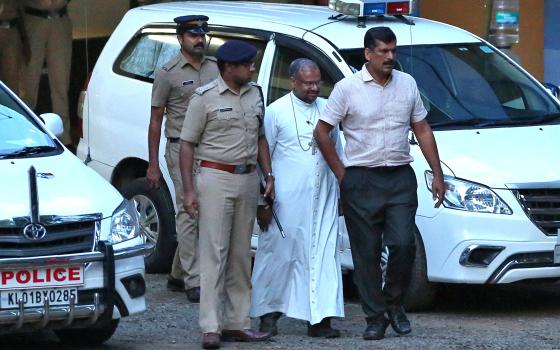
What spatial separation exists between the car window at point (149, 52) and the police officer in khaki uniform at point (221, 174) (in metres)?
2.21

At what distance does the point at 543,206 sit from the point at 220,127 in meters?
2.23

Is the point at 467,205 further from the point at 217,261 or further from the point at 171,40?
the point at 171,40

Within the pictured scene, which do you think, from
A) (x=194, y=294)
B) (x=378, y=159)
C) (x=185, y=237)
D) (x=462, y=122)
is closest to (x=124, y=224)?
(x=378, y=159)

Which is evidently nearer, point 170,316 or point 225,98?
point 225,98

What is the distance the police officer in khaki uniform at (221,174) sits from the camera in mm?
8211

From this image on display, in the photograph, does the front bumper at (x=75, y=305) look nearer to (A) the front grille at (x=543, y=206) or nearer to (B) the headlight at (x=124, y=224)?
(B) the headlight at (x=124, y=224)

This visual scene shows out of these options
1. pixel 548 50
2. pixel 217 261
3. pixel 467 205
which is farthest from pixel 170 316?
pixel 548 50

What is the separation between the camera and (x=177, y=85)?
31.6 ft

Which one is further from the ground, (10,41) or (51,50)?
(10,41)

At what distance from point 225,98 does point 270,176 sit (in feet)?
1.77

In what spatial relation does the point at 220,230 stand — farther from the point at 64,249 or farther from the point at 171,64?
the point at 171,64

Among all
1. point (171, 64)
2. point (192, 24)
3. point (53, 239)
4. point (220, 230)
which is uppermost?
point (192, 24)

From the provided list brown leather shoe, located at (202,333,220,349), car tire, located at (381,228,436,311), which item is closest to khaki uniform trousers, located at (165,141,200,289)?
car tire, located at (381,228,436,311)

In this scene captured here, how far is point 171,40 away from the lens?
10727mm
